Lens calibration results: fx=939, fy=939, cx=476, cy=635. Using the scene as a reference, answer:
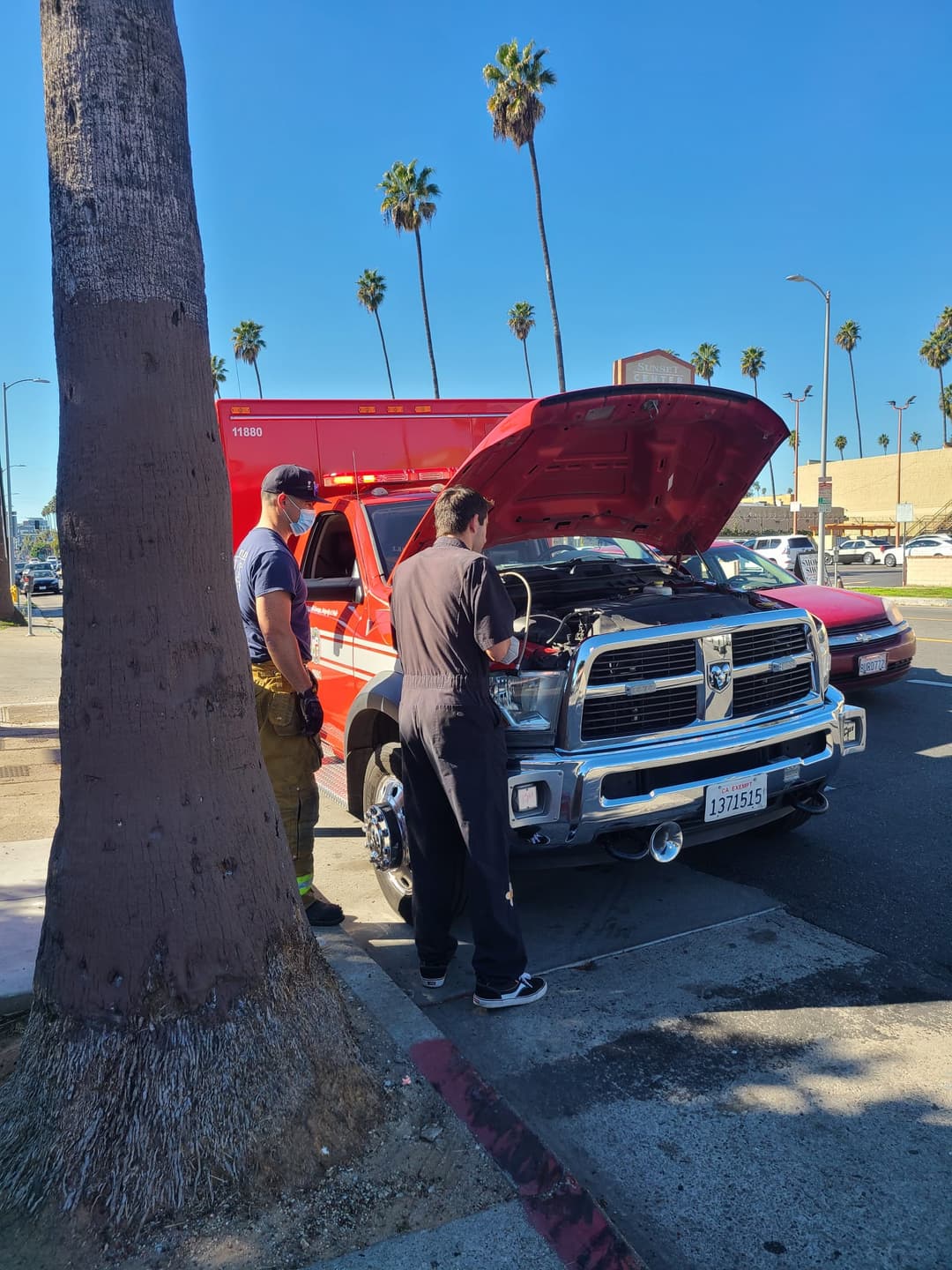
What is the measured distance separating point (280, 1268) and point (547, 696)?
87.4 inches

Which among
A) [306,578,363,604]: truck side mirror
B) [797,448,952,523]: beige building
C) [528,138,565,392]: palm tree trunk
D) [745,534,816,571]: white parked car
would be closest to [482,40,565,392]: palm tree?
[528,138,565,392]: palm tree trunk

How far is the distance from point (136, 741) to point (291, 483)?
6.99ft

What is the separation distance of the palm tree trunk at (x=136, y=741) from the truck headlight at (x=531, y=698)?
154 centimetres

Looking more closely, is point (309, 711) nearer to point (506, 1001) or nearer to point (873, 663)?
point (506, 1001)

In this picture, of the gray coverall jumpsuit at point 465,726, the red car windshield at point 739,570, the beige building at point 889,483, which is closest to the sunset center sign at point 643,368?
the red car windshield at point 739,570

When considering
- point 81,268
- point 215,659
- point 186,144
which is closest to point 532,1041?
point 215,659

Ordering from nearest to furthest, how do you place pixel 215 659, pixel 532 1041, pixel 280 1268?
pixel 280 1268, pixel 215 659, pixel 532 1041

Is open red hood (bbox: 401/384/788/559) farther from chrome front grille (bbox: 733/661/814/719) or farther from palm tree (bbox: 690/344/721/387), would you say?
palm tree (bbox: 690/344/721/387)

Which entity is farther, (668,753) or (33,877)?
(33,877)

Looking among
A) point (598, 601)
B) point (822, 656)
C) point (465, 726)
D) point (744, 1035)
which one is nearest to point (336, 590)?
point (598, 601)

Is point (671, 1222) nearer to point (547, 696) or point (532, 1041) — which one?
point (532, 1041)

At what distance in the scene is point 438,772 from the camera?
3.60 metres

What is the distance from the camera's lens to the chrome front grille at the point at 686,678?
3959mm

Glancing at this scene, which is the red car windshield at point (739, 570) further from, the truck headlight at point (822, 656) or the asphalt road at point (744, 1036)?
the truck headlight at point (822, 656)
